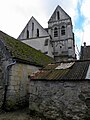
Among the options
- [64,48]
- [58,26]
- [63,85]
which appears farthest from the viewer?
[58,26]

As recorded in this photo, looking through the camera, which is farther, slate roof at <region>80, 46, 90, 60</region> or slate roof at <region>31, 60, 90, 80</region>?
slate roof at <region>80, 46, 90, 60</region>

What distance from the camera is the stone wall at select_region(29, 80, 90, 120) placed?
697 cm

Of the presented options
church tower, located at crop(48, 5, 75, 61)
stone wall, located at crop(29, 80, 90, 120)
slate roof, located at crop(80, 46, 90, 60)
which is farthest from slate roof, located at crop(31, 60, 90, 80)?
church tower, located at crop(48, 5, 75, 61)

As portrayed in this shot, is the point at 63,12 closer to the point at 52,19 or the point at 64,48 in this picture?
the point at 52,19

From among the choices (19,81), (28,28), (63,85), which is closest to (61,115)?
(63,85)

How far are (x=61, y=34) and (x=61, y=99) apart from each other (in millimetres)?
26580

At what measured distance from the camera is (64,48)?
3147cm

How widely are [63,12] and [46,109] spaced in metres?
29.5

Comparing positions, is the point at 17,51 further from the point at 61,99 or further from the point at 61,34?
the point at 61,34

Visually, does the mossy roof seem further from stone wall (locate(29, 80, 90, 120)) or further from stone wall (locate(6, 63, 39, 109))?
stone wall (locate(29, 80, 90, 120))

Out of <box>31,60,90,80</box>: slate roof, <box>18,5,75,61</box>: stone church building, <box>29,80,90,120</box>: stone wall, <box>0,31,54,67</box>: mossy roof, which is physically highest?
<box>18,5,75,61</box>: stone church building

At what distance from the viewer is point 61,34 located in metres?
32.9

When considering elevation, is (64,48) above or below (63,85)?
above

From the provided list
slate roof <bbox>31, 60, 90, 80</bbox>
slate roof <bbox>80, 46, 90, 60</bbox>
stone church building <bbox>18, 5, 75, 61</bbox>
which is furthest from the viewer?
stone church building <bbox>18, 5, 75, 61</bbox>
